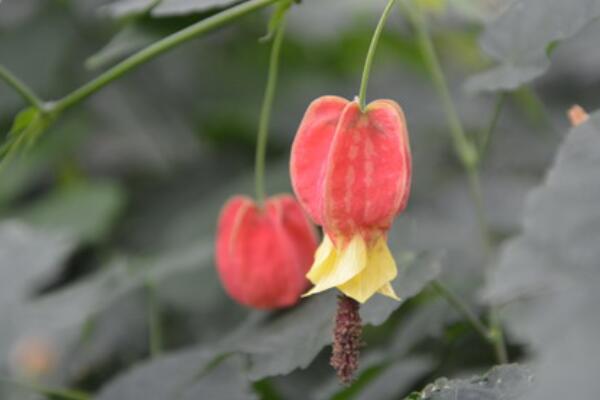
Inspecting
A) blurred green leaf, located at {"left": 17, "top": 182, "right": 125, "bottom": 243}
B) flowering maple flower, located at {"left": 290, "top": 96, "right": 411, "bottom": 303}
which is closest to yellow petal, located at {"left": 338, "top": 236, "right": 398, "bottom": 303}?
flowering maple flower, located at {"left": 290, "top": 96, "right": 411, "bottom": 303}

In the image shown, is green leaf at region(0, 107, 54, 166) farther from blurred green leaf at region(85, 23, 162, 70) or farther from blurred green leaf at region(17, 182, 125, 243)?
blurred green leaf at region(17, 182, 125, 243)

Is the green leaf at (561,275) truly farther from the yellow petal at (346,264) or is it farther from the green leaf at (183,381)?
the green leaf at (183,381)

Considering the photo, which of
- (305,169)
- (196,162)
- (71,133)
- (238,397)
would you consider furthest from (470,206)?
(305,169)

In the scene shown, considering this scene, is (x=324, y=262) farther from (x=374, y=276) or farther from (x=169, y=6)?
(x=169, y=6)

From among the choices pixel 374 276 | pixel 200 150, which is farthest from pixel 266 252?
pixel 200 150

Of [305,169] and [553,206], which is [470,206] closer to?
[305,169]
